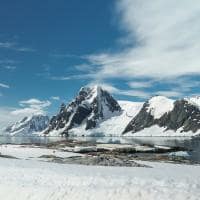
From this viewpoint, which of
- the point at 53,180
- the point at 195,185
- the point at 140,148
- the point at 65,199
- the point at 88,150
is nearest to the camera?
the point at 65,199

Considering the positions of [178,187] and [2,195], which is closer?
[178,187]

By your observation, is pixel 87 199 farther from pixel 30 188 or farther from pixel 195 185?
pixel 195 185

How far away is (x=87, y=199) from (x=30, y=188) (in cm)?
541

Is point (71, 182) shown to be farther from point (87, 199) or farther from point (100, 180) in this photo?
point (87, 199)

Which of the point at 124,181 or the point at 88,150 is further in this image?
the point at 88,150

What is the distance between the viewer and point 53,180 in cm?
3197

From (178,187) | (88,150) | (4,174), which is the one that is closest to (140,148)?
(88,150)

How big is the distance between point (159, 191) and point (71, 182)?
8.28 m

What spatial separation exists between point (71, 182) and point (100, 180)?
2403 mm

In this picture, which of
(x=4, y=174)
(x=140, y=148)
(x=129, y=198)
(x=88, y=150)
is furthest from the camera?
(x=140, y=148)

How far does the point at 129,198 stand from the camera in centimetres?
2456

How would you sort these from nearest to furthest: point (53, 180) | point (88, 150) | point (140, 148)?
point (53, 180) < point (88, 150) < point (140, 148)

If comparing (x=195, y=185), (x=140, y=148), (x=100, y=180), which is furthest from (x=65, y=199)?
(x=140, y=148)

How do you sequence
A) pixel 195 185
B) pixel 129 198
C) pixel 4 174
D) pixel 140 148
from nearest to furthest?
pixel 129 198 → pixel 195 185 → pixel 4 174 → pixel 140 148
